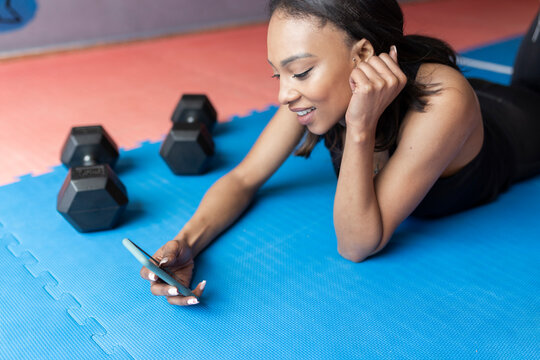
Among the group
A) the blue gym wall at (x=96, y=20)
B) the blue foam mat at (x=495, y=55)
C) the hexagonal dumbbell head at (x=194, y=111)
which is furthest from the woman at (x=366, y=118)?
the blue gym wall at (x=96, y=20)

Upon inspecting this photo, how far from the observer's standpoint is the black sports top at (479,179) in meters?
1.96

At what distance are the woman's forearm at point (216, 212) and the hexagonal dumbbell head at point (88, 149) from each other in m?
0.65

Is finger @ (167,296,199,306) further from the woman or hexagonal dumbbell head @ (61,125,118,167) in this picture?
hexagonal dumbbell head @ (61,125,118,167)

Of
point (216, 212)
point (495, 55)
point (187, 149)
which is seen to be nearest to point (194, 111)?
point (187, 149)

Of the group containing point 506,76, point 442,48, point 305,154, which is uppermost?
point 442,48

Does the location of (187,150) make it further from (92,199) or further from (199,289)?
(199,289)

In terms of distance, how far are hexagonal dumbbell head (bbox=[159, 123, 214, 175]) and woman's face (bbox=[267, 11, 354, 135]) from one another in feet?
2.84

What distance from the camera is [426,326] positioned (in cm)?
158

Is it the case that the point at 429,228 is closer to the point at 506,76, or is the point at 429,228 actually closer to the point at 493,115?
the point at 493,115

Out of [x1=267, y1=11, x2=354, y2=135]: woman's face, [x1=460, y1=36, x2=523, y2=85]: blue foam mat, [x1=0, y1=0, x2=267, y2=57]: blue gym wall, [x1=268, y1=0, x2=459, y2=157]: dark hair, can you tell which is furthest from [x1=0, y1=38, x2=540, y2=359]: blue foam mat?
[x1=0, y1=0, x2=267, y2=57]: blue gym wall

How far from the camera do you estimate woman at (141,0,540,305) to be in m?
1.49

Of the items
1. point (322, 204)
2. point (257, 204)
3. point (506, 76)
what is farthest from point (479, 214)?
point (506, 76)

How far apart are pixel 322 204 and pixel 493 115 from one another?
81 centimetres

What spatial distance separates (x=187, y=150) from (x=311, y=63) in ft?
3.29
